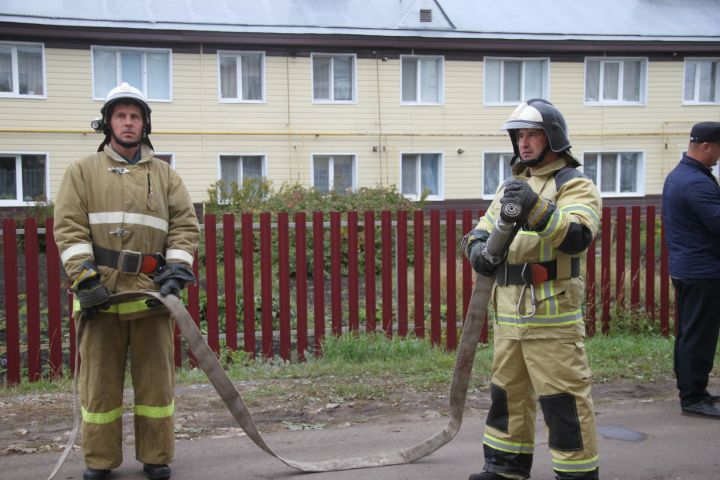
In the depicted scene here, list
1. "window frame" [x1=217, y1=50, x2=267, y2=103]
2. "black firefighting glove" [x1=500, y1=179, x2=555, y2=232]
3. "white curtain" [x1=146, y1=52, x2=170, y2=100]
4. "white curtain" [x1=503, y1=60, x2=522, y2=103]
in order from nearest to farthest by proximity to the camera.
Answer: "black firefighting glove" [x1=500, y1=179, x2=555, y2=232]
"white curtain" [x1=146, y1=52, x2=170, y2=100]
"window frame" [x1=217, y1=50, x2=267, y2=103]
"white curtain" [x1=503, y1=60, x2=522, y2=103]

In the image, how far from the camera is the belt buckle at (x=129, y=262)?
13.5ft

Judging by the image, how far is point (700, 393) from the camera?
5527 mm

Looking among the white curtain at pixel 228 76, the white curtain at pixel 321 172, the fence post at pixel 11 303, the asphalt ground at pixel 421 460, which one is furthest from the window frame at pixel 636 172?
the fence post at pixel 11 303

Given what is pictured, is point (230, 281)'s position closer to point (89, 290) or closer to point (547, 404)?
point (89, 290)

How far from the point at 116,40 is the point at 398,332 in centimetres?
1451

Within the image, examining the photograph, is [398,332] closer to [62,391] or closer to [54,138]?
[62,391]

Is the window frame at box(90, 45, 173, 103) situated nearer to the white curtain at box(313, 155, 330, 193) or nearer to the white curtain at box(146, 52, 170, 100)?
the white curtain at box(146, 52, 170, 100)

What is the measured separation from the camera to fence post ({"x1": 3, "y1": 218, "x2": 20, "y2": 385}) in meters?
6.53

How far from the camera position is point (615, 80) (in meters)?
23.3

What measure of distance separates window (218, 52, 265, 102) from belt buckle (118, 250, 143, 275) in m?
17.1

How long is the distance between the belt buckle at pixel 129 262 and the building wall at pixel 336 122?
1641 cm

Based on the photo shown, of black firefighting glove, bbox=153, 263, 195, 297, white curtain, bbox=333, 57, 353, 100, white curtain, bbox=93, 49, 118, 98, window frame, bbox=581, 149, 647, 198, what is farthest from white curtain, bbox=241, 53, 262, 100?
black firefighting glove, bbox=153, 263, 195, 297

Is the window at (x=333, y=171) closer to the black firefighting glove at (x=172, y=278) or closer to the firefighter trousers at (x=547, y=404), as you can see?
the black firefighting glove at (x=172, y=278)

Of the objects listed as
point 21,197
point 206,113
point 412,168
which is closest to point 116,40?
point 206,113
